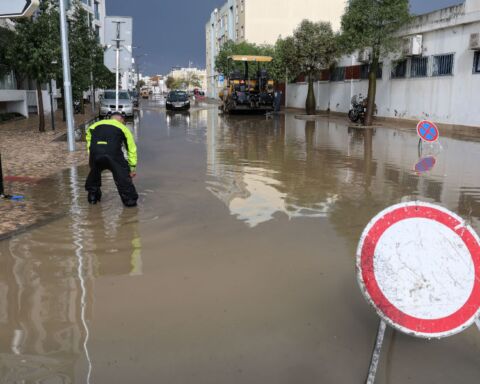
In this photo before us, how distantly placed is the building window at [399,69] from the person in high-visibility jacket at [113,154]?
20179 mm

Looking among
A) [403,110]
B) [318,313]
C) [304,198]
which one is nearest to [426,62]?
[403,110]

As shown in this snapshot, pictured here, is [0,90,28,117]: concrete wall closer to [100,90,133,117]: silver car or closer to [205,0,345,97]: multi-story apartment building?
[100,90,133,117]: silver car

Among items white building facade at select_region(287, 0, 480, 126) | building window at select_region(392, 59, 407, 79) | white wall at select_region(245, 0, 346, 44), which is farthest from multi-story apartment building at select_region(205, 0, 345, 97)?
building window at select_region(392, 59, 407, 79)

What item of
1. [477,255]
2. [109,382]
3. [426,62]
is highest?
[426,62]

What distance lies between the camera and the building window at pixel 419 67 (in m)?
22.6

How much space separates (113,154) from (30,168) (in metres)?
4.56

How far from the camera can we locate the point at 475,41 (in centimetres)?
1858

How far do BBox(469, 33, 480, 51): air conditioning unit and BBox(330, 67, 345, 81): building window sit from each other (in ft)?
42.6

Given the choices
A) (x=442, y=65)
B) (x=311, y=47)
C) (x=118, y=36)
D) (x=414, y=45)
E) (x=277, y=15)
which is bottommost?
(x=118, y=36)

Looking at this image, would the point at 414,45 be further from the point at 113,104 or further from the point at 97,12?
the point at 97,12

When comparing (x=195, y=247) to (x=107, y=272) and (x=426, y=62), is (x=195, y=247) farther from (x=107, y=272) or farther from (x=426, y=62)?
(x=426, y=62)

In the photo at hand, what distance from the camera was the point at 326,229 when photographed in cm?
616

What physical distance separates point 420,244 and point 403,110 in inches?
907

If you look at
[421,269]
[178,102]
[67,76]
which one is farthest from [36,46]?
[178,102]
